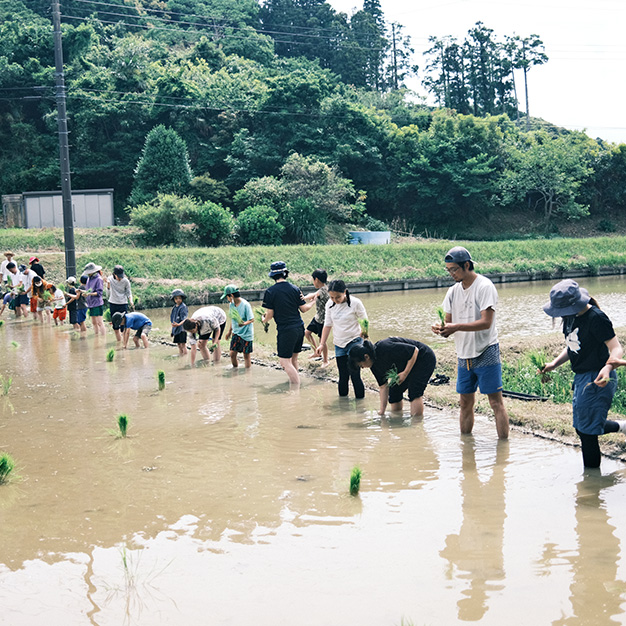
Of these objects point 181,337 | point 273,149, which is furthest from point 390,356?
point 273,149

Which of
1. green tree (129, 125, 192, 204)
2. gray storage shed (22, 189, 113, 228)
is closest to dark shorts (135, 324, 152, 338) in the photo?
gray storage shed (22, 189, 113, 228)

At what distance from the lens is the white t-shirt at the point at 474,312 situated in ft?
19.7

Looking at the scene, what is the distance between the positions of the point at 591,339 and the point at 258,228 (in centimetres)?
3133

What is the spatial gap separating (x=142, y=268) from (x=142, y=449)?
861 inches

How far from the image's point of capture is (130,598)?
3.72 metres

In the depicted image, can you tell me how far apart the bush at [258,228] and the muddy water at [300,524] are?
92.3ft

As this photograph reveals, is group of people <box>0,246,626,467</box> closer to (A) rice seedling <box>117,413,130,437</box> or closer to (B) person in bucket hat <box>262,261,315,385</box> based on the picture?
(B) person in bucket hat <box>262,261,315,385</box>

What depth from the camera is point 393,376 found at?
7.27 meters

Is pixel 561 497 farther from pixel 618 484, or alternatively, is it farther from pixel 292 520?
pixel 292 520

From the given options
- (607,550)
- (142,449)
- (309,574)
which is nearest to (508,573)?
(607,550)

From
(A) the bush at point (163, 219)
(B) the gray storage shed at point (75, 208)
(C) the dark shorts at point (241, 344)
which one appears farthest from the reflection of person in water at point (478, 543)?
(B) the gray storage shed at point (75, 208)

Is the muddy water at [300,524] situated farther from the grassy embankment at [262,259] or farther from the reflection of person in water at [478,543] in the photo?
the grassy embankment at [262,259]

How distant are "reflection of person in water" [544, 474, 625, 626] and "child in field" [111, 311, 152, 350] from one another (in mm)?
9538

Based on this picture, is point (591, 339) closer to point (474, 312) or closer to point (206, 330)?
→ point (474, 312)
